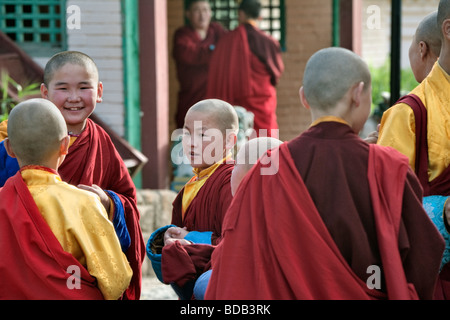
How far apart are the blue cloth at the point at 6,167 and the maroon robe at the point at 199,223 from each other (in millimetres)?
808

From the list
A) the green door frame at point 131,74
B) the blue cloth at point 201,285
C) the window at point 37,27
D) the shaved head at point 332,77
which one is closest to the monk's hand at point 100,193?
the blue cloth at point 201,285

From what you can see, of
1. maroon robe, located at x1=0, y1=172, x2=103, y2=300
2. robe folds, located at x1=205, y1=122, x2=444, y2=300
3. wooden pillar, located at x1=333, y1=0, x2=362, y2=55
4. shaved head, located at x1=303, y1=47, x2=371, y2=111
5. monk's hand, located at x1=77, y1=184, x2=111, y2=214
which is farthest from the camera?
wooden pillar, located at x1=333, y1=0, x2=362, y2=55

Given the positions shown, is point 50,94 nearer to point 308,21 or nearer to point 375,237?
point 375,237

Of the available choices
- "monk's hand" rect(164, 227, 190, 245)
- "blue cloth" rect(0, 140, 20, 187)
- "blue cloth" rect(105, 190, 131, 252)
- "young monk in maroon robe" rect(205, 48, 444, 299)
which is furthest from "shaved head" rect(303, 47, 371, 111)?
"blue cloth" rect(0, 140, 20, 187)

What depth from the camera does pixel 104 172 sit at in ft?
12.5

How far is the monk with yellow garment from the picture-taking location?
120 inches

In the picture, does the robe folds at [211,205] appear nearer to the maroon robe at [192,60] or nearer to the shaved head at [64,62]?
the shaved head at [64,62]

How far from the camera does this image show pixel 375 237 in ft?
9.00

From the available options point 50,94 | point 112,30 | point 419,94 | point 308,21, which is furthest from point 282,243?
point 308,21

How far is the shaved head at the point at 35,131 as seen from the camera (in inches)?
125

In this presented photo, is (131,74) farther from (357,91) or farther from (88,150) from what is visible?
(357,91)

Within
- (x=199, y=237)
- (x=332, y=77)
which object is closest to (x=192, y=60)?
(x=199, y=237)

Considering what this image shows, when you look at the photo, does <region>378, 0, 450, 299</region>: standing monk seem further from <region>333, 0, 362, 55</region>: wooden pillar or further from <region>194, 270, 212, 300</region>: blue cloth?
<region>333, 0, 362, 55</region>: wooden pillar
